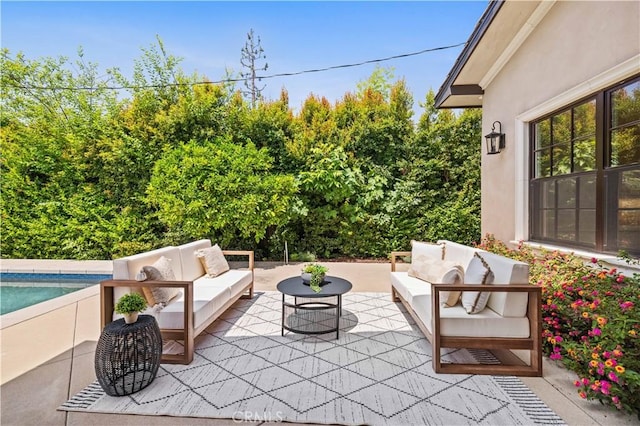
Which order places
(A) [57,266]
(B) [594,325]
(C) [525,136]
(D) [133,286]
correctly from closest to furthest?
(B) [594,325]
(D) [133,286]
(C) [525,136]
(A) [57,266]

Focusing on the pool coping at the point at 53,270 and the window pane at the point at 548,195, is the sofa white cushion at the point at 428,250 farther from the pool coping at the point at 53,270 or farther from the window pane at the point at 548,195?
the pool coping at the point at 53,270

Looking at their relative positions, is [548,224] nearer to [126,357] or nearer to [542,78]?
[542,78]

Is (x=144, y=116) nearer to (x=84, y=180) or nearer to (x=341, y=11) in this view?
(x=84, y=180)

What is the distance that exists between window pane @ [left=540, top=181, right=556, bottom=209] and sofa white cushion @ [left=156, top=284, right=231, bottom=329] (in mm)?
4128

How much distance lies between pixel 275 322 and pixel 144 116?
611 centimetres

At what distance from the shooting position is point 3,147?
7.57m

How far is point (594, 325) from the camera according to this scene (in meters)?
2.30

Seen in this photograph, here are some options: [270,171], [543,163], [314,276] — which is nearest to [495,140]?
[543,163]

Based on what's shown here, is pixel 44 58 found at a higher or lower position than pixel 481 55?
higher

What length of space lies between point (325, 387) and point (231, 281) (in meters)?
2.00

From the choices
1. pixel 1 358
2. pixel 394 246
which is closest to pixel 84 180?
pixel 1 358

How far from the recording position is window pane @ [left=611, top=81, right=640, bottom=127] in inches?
111
